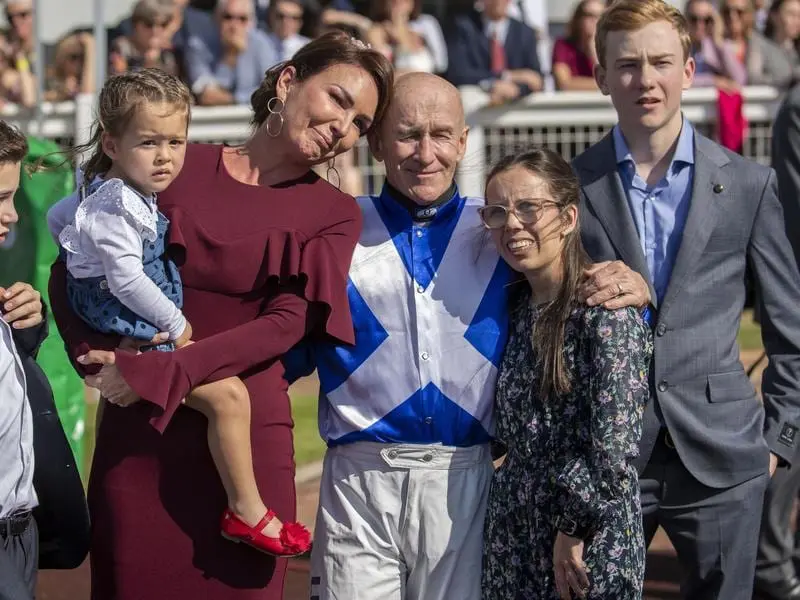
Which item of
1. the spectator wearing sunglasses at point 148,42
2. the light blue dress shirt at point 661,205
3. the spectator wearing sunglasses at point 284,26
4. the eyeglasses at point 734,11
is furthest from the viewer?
the eyeglasses at point 734,11

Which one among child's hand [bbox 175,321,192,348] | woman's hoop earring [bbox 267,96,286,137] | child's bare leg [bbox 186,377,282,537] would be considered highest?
woman's hoop earring [bbox 267,96,286,137]

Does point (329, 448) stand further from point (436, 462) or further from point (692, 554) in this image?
point (692, 554)

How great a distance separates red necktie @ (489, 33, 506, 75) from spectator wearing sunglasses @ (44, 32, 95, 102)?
3155 mm

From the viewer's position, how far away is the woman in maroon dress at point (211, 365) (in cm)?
349

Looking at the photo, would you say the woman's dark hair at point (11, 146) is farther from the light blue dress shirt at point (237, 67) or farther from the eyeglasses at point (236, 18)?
the eyeglasses at point (236, 18)

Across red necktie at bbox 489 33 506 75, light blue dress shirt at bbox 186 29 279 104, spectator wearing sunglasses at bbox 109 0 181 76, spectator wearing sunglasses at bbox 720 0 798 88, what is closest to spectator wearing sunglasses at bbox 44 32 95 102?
spectator wearing sunglasses at bbox 109 0 181 76

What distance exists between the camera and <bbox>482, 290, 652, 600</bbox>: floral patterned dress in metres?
3.42

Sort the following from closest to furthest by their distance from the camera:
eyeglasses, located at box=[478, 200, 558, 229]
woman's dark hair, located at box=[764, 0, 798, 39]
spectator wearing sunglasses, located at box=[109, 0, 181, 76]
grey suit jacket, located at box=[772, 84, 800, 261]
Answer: eyeglasses, located at box=[478, 200, 558, 229], grey suit jacket, located at box=[772, 84, 800, 261], spectator wearing sunglasses, located at box=[109, 0, 181, 76], woman's dark hair, located at box=[764, 0, 798, 39]

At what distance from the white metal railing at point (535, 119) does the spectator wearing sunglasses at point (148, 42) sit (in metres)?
0.57

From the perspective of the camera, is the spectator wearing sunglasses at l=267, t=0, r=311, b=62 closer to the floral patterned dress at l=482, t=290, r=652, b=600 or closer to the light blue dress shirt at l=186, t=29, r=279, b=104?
the light blue dress shirt at l=186, t=29, r=279, b=104

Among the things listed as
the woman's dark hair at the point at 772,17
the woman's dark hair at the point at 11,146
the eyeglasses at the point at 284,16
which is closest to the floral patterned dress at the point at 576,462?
the woman's dark hair at the point at 11,146

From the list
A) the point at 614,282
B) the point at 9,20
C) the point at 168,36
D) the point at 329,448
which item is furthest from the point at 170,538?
the point at 9,20

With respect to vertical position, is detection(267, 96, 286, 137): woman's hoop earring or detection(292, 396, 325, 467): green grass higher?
detection(267, 96, 286, 137): woman's hoop earring

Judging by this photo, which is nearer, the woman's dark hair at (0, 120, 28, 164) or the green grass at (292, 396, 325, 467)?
the woman's dark hair at (0, 120, 28, 164)
